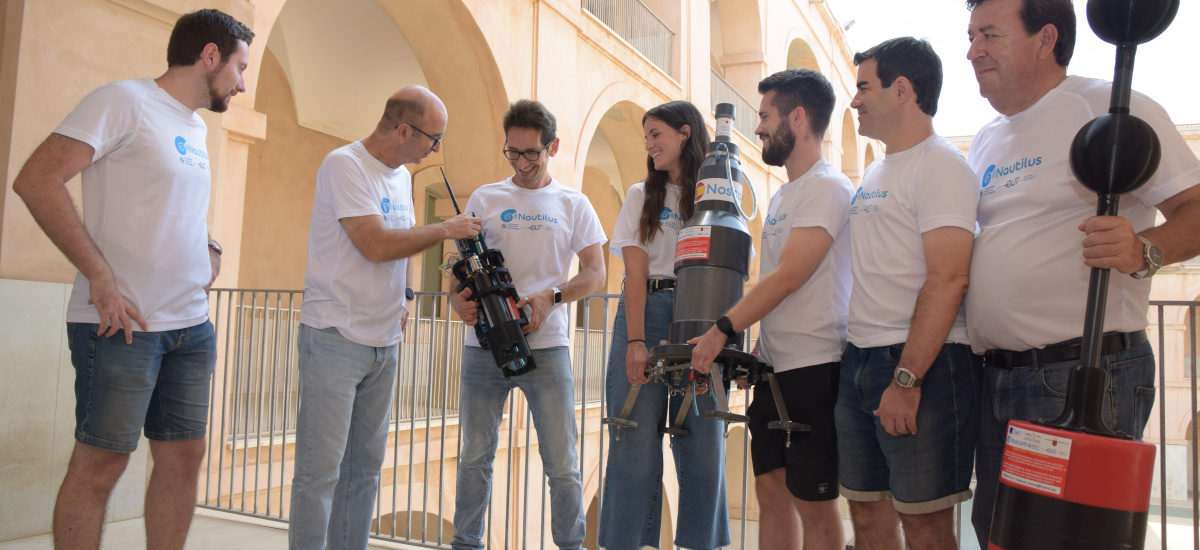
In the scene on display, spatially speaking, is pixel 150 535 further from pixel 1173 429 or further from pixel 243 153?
pixel 1173 429

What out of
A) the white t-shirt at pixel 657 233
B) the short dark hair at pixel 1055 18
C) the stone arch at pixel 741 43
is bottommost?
the white t-shirt at pixel 657 233

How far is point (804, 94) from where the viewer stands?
267cm

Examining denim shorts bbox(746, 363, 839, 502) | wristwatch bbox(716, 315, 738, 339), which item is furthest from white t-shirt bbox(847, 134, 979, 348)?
wristwatch bbox(716, 315, 738, 339)

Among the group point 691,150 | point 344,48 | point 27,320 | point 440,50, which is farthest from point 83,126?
point 344,48

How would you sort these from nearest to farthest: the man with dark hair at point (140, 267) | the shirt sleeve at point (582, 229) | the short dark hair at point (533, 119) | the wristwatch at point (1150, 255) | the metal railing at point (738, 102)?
1. the wristwatch at point (1150, 255)
2. the man with dark hair at point (140, 267)
3. the short dark hair at point (533, 119)
4. the shirt sleeve at point (582, 229)
5. the metal railing at point (738, 102)

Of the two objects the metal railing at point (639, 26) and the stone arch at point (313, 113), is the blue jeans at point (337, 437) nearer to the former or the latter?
the stone arch at point (313, 113)

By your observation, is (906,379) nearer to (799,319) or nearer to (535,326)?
(799,319)

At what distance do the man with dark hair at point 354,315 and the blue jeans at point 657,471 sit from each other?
86 cm

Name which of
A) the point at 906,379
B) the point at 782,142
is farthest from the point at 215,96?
the point at 906,379

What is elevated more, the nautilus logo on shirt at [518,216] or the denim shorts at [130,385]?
the nautilus logo on shirt at [518,216]

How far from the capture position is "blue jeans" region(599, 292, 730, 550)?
9.31ft

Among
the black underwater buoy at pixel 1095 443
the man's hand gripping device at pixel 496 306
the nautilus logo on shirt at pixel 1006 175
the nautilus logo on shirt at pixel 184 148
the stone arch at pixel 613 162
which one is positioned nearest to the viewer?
the black underwater buoy at pixel 1095 443

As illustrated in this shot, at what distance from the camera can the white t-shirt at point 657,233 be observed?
296cm

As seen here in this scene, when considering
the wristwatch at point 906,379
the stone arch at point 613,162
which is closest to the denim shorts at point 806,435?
the wristwatch at point 906,379
